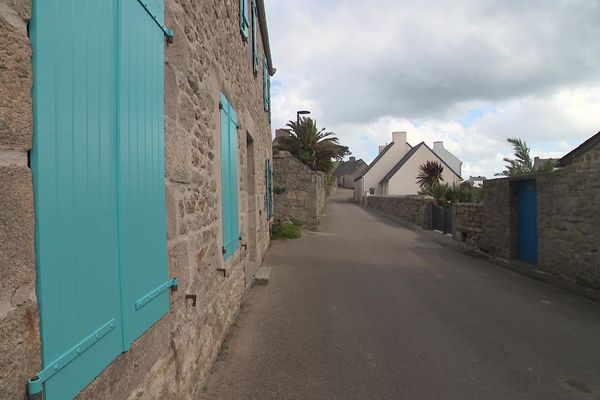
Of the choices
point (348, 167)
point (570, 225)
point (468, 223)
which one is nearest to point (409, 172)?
point (468, 223)

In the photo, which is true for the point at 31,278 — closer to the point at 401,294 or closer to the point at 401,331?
the point at 401,331

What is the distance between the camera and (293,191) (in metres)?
14.1

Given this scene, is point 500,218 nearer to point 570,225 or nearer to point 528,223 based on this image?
point 528,223

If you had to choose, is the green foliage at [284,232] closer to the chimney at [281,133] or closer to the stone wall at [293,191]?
the stone wall at [293,191]

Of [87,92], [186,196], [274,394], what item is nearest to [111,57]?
[87,92]

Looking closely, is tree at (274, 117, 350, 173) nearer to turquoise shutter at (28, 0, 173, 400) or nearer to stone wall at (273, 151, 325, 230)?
stone wall at (273, 151, 325, 230)

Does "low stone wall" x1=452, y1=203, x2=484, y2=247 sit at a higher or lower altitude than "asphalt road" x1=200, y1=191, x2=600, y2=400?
higher

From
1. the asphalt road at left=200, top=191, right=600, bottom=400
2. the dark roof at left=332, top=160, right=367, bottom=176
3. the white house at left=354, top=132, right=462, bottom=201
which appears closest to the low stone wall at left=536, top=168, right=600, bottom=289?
the asphalt road at left=200, top=191, right=600, bottom=400

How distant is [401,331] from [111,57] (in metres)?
4.21

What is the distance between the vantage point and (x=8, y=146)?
1.18m

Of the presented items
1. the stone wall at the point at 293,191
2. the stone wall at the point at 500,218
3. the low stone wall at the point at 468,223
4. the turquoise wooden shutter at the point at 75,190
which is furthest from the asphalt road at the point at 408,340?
the stone wall at the point at 293,191

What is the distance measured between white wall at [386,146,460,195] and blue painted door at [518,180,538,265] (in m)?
29.7

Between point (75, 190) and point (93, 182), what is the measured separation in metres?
0.14

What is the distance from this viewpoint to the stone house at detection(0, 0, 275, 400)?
4.02 feet
